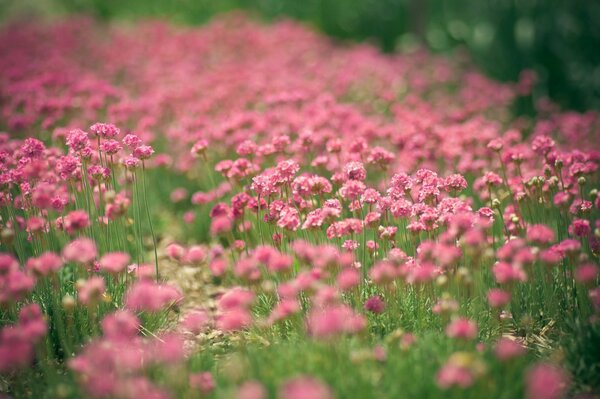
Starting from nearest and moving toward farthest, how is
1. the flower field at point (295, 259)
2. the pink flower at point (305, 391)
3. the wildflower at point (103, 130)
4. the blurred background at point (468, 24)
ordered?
the pink flower at point (305, 391), the flower field at point (295, 259), the wildflower at point (103, 130), the blurred background at point (468, 24)

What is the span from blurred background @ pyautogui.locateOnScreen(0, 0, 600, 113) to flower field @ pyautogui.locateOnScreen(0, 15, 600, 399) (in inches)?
75.5

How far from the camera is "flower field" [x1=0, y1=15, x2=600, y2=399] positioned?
2.64 metres

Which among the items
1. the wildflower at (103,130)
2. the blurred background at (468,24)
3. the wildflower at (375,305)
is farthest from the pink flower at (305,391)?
the blurred background at (468,24)

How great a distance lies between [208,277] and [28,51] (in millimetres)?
7347

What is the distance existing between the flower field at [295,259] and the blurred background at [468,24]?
1917mm

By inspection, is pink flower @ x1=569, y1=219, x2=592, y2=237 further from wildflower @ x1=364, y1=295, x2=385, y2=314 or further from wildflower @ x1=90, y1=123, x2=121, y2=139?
wildflower @ x1=90, y1=123, x2=121, y2=139

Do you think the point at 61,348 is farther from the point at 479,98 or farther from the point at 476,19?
the point at 476,19

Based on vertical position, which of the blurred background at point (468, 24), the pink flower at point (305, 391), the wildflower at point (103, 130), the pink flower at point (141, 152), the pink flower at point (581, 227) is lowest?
the pink flower at point (305, 391)

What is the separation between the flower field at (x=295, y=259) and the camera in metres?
2.64

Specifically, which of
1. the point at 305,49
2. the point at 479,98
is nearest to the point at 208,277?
the point at 479,98

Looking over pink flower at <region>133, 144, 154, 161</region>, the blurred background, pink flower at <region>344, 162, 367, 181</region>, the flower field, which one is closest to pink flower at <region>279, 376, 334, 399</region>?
the flower field

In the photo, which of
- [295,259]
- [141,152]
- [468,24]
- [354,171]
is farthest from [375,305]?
[468,24]

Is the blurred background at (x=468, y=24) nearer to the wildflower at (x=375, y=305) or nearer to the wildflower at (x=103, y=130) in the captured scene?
the wildflower at (x=375, y=305)

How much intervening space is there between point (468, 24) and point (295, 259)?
889 cm
